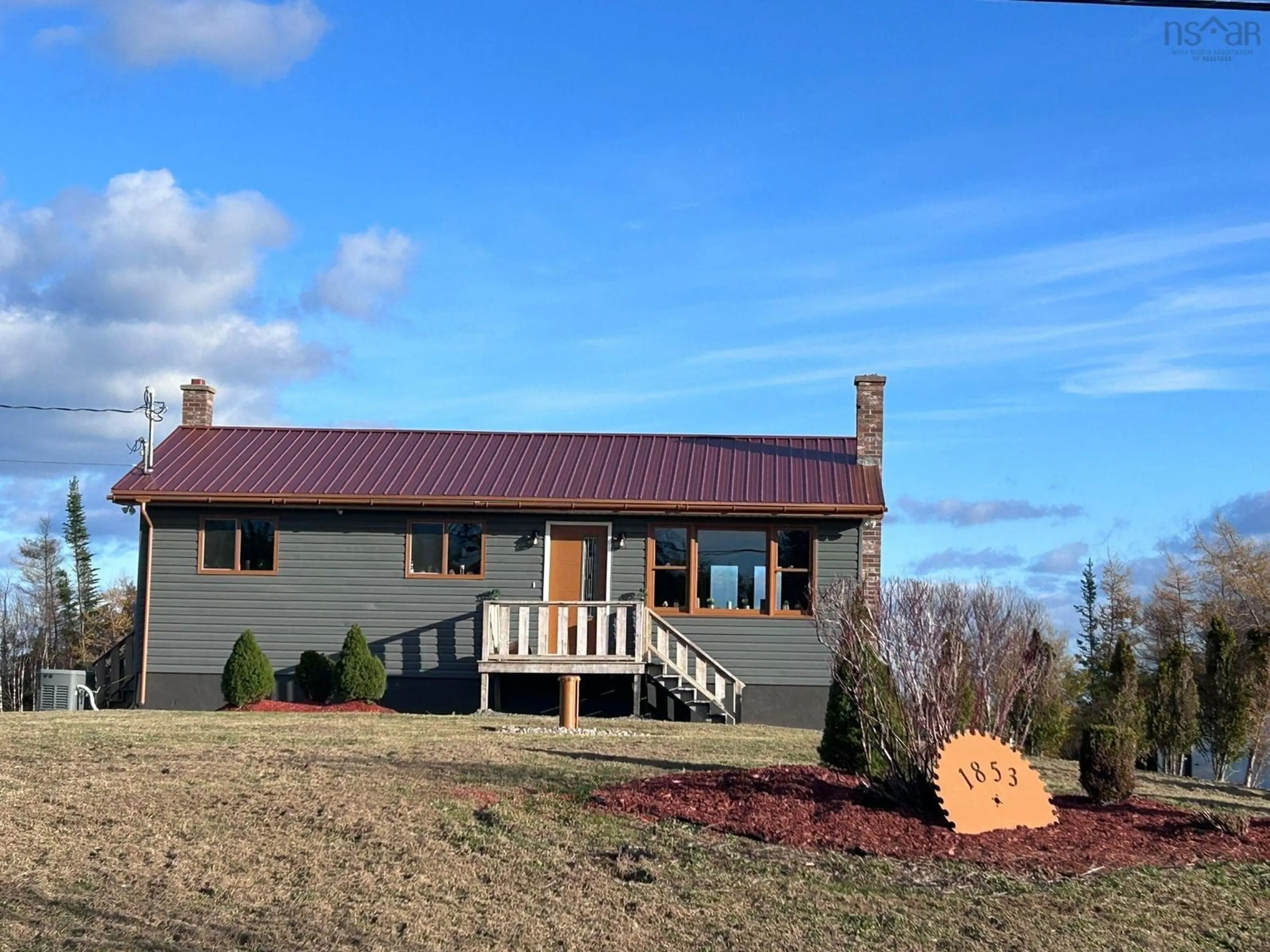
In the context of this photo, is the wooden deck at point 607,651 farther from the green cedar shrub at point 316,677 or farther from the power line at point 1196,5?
the power line at point 1196,5

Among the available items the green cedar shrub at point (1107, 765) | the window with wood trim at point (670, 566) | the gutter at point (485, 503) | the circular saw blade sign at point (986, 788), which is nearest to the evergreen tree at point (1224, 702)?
the gutter at point (485, 503)

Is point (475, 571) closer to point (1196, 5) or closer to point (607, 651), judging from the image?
point (607, 651)

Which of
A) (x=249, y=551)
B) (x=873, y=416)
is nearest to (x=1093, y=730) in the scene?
(x=873, y=416)

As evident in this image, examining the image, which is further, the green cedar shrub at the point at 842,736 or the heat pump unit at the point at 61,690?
the heat pump unit at the point at 61,690

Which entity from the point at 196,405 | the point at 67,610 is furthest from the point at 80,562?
the point at 196,405

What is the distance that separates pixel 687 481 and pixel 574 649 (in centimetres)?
323

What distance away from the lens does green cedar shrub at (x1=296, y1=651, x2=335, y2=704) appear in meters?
20.2

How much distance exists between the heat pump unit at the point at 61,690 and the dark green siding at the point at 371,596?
1151 mm

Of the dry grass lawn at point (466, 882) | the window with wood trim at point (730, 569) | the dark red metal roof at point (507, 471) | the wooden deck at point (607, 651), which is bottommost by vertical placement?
the dry grass lawn at point (466, 882)

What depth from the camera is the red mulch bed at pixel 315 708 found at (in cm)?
1912

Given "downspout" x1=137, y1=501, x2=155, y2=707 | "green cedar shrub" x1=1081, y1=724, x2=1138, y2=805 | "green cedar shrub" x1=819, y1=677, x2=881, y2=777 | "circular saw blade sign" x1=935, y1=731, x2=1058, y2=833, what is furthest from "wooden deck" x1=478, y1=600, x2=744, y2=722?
"circular saw blade sign" x1=935, y1=731, x2=1058, y2=833

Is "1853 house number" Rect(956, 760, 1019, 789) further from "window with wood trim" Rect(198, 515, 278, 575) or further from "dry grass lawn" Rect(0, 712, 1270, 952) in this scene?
"window with wood trim" Rect(198, 515, 278, 575)

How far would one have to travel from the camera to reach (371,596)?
21.0m

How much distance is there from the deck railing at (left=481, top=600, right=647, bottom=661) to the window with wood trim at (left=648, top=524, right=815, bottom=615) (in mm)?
1010
